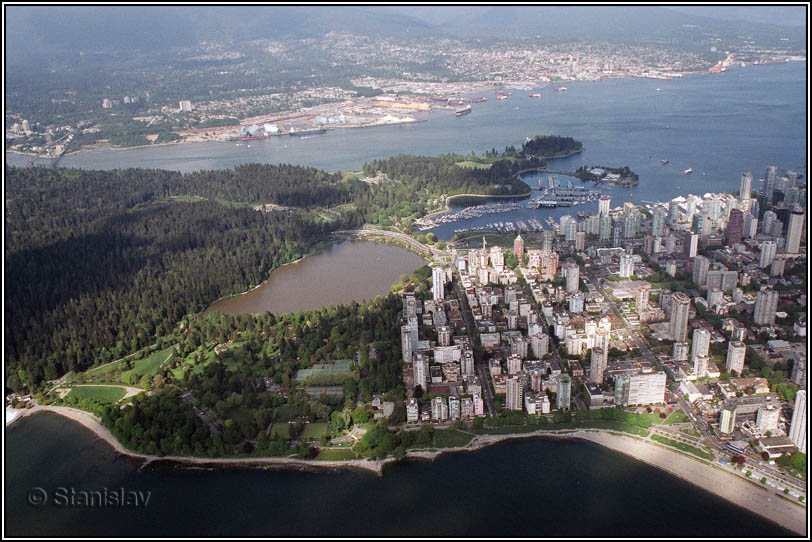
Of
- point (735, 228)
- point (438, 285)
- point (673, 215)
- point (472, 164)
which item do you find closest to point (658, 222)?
point (673, 215)

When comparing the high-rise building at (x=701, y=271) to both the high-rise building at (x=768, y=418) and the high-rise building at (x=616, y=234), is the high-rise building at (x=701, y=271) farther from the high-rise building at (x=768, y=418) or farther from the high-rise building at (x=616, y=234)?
the high-rise building at (x=768, y=418)

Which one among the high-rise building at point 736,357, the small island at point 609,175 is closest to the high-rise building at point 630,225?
the small island at point 609,175

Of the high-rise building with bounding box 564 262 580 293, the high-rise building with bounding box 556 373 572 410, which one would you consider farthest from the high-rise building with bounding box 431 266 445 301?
the high-rise building with bounding box 556 373 572 410

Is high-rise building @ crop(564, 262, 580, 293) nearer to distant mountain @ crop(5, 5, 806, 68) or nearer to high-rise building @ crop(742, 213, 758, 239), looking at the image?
high-rise building @ crop(742, 213, 758, 239)

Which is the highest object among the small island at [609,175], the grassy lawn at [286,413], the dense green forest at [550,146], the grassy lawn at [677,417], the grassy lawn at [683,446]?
the dense green forest at [550,146]

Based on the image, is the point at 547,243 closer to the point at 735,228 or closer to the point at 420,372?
the point at 735,228

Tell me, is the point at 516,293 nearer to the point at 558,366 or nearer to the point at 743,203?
the point at 558,366

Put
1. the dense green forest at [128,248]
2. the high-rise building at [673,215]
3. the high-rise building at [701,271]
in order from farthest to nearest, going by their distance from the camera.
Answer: the high-rise building at [673,215], the high-rise building at [701,271], the dense green forest at [128,248]

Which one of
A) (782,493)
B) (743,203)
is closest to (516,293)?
(782,493)
